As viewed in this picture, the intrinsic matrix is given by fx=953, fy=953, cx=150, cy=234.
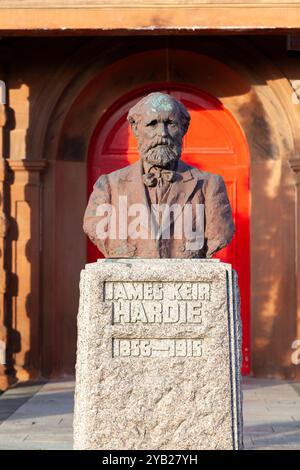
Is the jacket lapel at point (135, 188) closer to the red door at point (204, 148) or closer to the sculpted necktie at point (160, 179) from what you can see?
the sculpted necktie at point (160, 179)

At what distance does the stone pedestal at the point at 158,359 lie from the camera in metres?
5.54

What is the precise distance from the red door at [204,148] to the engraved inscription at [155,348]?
5748 mm

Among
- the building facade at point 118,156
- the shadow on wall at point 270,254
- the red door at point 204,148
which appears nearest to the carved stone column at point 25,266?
the building facade at point 118,156

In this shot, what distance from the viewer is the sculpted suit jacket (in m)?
6.00

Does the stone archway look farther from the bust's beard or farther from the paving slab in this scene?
the bust's beard

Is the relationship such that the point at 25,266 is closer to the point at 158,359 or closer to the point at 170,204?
the point at 170,204

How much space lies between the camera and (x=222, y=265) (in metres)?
5.63

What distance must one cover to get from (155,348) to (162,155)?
4.11 ft

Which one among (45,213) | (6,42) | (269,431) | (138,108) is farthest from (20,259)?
(138,108)

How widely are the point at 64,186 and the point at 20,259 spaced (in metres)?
1.03

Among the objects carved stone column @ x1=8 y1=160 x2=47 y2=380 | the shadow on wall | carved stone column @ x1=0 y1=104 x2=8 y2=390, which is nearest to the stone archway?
the shadow on wall

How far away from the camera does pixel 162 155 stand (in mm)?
6035

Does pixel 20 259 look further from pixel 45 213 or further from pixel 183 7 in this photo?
pixel 183 7

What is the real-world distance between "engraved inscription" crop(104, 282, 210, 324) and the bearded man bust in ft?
1.37
